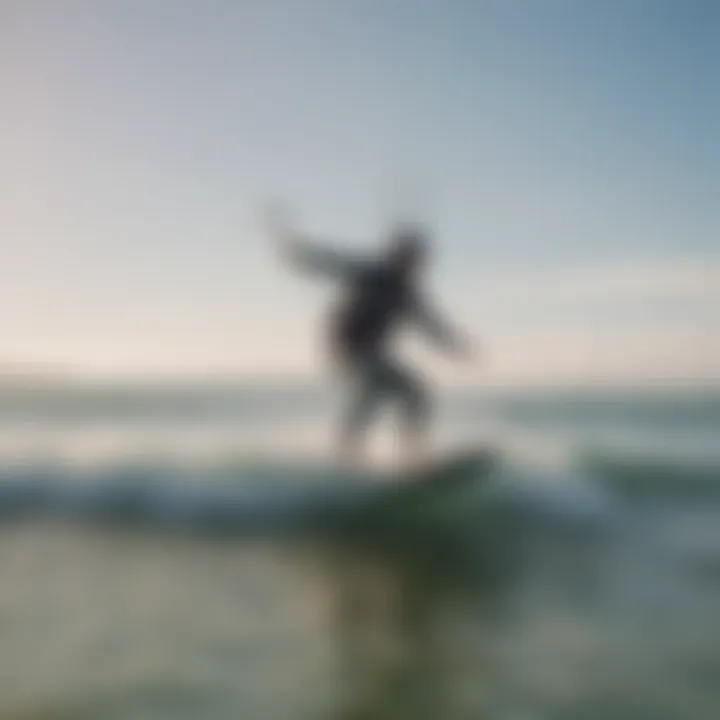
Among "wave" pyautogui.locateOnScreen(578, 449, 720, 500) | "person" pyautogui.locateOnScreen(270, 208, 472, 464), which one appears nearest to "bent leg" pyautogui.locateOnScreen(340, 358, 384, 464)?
"person" pyautogui.locateOnScreen(270, 208, 472, 464)

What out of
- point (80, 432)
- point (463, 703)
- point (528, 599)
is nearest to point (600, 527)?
point (528, 599)

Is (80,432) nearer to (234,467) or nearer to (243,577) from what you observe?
(234,467)

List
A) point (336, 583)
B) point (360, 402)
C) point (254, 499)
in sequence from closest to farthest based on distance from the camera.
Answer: point (336, 583) → point (360, 402) → point (254, 499)

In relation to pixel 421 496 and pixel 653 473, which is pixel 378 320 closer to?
pixel 421 496

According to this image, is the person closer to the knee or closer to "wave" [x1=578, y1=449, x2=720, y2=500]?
the knee

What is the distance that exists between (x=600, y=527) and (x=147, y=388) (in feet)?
13.1


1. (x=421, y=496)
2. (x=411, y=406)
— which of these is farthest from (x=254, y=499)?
(x=411, y=406)

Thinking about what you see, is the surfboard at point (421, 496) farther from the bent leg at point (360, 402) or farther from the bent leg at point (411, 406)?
the bent leg at point (360, 402)

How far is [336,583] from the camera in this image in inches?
115

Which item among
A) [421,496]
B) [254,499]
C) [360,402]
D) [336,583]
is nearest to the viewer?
[336,583]

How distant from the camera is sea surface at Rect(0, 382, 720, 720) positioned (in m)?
2.17

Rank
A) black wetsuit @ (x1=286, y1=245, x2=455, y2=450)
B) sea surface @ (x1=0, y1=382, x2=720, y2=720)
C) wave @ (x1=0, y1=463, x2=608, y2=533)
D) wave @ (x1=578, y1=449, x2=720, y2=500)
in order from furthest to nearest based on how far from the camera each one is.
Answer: wave @ (x1=578, y1=449, x2=720, y2=500) → wave @ (x1=0, y1=463, x2=608, y2=533) → black wetsuit @ (x1=286, y1=245, x2=455, y2=450) → sea surface @ (x1=0, y1=382, x2=720, y2=720)

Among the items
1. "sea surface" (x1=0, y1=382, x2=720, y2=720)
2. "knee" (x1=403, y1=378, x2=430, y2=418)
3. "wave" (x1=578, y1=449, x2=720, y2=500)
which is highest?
"knee" (x1=403, y1=378, x2=430, y2=418)

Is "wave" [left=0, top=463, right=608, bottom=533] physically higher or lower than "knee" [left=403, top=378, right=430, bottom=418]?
lower
